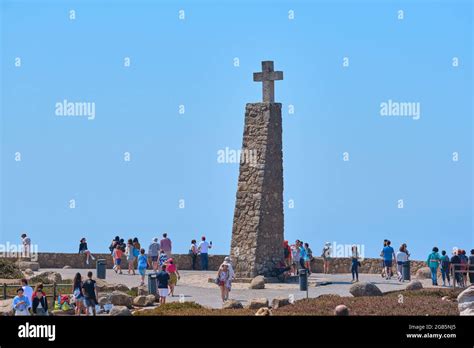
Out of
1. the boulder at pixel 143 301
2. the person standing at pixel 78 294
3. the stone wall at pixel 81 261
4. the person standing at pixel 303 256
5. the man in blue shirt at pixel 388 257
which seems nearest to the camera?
the person standing at pixel 78 294

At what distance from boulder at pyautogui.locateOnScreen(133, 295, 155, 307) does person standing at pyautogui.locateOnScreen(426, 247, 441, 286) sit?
426 inches

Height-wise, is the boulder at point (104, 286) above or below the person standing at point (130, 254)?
below

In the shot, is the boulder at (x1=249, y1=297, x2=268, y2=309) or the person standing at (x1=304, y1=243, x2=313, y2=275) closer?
the boulder at (x1=249, y1=297, x2=268, y2=309)

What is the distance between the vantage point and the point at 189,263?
175 ft

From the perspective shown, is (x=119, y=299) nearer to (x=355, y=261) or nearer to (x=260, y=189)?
(x=260, y=189)

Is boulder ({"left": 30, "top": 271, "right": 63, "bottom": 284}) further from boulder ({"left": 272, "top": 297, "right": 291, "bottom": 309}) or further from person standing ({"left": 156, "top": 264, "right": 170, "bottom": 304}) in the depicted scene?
boulder ({"left": 272, "top": 297, "right": 291, "bottom": 309})

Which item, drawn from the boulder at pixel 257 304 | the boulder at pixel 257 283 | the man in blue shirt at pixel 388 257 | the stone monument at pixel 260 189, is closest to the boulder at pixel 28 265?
the stone monument at pixel 260 189

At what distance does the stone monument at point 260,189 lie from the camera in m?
48.0

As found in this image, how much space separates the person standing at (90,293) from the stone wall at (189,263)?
58.7ft

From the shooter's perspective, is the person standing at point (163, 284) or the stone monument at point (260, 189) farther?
the stone monument at point (260, 189)

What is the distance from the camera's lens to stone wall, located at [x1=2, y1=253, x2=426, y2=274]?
173ft

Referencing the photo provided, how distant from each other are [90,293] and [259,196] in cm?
1417

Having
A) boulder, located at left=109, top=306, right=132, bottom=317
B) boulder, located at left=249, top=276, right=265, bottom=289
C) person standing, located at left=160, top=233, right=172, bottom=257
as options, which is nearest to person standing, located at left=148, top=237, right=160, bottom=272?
person standing, located at left=160, top=233, right=172, bottom=257

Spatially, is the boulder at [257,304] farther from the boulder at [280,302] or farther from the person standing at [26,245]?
the person standing at [26,245]
